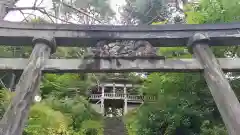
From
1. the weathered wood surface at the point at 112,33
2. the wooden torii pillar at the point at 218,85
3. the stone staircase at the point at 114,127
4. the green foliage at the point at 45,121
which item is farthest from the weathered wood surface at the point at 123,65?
the stone staircase at the point at 114,127

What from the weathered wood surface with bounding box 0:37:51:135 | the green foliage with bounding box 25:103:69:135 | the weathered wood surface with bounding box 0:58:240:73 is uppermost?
the green foliage with bounding box 25:103:69:135

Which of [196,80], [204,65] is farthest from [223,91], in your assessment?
[196,80]

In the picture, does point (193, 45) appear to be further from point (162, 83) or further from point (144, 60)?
point (162, 83)

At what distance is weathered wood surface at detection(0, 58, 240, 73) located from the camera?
3.95 m

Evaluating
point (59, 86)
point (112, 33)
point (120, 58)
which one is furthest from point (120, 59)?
point (59, 86)

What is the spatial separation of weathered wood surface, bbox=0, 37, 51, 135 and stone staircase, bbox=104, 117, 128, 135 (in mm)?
7419

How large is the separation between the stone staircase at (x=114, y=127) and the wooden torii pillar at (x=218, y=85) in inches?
283

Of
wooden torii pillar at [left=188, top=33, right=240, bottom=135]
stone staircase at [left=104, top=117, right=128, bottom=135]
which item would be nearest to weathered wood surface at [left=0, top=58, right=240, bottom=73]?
wooden torii pillar at [left=188, top=33, right=240, bottom=135]

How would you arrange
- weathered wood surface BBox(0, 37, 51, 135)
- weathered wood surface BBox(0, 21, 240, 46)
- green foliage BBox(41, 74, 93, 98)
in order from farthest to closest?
green foliage BBox(41, 74, 93, 98) → weathered wood surface BBox(0, 21, 240, 46) → weathered wood surface BBox(0, 37, 51, 135)

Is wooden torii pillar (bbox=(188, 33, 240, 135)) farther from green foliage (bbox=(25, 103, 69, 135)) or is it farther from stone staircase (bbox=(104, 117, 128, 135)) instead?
stone staircase (bbox=(104, 117, 128, 135))

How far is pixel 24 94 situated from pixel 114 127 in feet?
29.3

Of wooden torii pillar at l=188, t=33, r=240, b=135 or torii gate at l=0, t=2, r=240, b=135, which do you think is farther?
torii gate at l=0, t=2, r=240, b=135

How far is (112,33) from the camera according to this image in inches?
174

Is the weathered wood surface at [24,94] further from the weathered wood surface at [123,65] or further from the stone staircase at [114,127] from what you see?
the stone staircase at [114,127]
